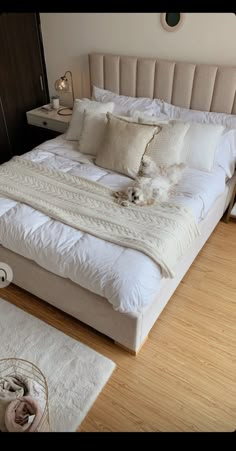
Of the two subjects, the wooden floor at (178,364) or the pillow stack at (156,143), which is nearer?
the wooden floor at (178,364)

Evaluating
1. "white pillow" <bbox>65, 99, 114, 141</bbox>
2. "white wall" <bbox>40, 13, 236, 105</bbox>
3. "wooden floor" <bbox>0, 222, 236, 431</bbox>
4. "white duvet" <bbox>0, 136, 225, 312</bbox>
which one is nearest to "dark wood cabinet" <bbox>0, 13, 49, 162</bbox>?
"white wall" <bbox>40, 13, 236, 105</bbox>

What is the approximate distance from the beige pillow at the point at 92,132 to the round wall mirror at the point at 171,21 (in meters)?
0.88

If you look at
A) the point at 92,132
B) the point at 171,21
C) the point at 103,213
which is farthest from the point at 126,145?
the point at 171,21

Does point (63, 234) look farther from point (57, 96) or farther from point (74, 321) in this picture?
point (57, 96)

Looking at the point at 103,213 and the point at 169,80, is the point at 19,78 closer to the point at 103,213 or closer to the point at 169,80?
the point at 169,80

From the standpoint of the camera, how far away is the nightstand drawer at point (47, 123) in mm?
3050

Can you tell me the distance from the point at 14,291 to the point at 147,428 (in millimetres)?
1139

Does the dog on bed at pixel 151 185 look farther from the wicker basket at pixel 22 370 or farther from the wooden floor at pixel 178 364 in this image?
the wicker basket at pixel 22 370

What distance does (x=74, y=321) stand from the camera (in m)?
1.80

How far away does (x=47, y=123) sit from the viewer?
3.17 m

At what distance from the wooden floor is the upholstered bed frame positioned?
10 centimetres

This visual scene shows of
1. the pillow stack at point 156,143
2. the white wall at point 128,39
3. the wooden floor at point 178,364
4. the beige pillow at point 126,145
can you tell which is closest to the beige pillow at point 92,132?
the pillow stack at point 156,143
